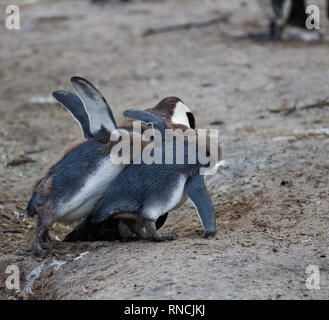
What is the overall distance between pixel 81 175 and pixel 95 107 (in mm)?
325

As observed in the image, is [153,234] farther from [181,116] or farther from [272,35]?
[272,35]

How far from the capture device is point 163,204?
9.40 ft

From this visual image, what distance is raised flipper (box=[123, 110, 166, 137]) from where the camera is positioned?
2914mm

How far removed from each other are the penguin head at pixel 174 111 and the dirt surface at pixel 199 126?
55cm

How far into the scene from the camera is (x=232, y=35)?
9.01 meters

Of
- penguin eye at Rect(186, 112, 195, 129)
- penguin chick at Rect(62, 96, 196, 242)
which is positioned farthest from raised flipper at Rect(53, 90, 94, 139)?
penguin eye at Rect(186, 112, 195, 129)

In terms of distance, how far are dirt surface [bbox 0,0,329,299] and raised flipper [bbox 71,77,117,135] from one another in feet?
1.78

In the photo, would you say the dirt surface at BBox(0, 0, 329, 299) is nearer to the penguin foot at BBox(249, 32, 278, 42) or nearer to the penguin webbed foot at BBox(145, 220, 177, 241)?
the penguin webbed foot at BBox(145, 220, 177, 241)

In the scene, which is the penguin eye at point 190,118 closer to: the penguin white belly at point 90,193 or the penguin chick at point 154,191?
the penguin chick at point 154,191

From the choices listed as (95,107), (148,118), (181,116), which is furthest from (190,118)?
(95,107)

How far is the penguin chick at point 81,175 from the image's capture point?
114 inches

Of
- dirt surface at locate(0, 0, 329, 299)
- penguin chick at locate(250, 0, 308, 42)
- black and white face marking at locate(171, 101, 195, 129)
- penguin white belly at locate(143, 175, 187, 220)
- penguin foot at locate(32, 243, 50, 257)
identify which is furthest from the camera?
penguin chick at locate(250, 0, 308, 42)

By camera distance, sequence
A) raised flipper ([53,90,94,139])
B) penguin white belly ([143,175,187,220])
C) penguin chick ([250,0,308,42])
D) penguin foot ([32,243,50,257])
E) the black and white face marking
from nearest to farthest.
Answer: penguin white belly ([143,175,187,220]) → penguin foot ([32,243,50,257]) → raised flipper ([53,90,94,139]) → the black and white face marking → penguin chick ([250,0,308,42])
